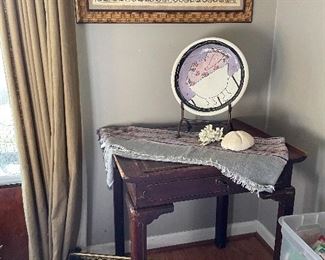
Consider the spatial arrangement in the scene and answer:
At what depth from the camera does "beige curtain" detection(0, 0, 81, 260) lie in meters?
1.43

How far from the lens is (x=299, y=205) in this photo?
5.91 ft

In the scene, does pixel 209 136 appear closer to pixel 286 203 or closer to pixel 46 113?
pixel 286 203

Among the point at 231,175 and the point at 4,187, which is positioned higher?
the point at 231,175

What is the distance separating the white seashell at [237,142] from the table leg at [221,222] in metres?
0.60

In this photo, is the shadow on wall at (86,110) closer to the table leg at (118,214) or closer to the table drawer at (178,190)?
the table leg at (118,214)

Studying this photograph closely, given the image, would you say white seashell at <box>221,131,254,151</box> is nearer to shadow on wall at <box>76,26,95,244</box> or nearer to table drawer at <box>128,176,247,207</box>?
table drawer at <box>128,176,247,207</box>

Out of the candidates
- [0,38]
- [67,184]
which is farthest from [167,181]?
[0,38]

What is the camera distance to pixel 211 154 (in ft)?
4.50

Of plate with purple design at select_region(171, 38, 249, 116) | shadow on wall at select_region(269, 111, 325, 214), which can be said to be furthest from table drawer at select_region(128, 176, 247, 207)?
shadow on wall at select_region(269, 111, 325, 214)

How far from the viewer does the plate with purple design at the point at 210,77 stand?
1.52 metres

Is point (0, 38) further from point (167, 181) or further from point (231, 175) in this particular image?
point (231, 175)

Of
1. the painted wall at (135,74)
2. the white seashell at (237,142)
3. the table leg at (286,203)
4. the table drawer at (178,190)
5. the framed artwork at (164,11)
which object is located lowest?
the table leg at (286,203)

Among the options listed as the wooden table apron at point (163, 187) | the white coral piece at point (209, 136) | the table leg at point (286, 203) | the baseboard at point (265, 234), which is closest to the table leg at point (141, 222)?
the wooden table apron at point (163, 187)

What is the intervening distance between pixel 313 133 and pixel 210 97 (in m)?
0.52
